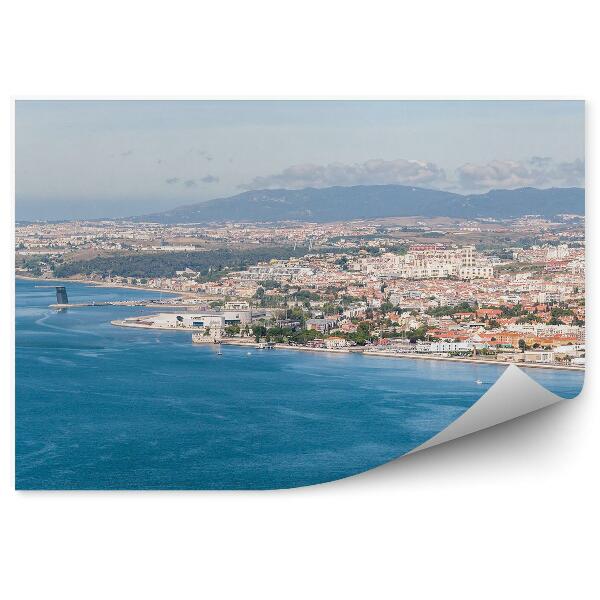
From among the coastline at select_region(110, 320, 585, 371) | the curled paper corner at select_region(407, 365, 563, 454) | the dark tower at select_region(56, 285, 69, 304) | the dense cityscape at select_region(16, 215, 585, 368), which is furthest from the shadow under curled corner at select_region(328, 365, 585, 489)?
→ the dark tower at select_region(56, 285, 69, 304)

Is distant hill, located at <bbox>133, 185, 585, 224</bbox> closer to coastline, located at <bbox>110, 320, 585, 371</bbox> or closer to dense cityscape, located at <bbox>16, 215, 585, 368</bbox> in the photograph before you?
dense cityscape, located at <bbox>16, 215, 585, 368</bbox>

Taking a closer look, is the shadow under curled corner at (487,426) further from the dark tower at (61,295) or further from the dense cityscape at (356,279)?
the dark tower at (61,295)

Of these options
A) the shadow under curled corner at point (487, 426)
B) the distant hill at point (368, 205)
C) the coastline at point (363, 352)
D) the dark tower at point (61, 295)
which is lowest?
the shadow under curled corner at point (487, 426)

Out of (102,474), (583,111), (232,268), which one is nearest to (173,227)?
(232,268)

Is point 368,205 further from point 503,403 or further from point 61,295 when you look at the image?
point 61,295

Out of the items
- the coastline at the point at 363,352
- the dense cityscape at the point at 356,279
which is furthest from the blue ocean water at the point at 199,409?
the dense cityscape at the point at 356,279
